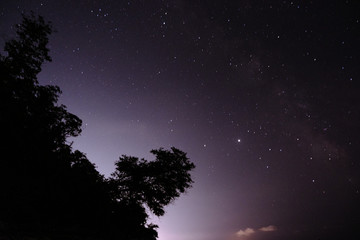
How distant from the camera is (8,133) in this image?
1285cm

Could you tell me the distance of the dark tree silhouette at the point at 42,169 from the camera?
1068cm

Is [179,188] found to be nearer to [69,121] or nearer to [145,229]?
[145,229]

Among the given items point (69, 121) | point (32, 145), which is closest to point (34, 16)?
point (69, 121)

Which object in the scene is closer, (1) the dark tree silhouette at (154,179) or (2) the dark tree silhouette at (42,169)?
(2) the dark tree silhouette at (42,169)

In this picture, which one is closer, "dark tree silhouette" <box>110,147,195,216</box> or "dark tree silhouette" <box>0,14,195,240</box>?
"dark tree silhouette" <box>0,14,195,240</box>

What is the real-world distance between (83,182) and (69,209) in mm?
1990

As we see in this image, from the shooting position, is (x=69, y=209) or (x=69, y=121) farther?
(x=69, y=121)

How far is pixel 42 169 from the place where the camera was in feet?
43.5

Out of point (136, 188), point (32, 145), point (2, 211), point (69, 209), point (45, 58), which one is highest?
point (45, 58)

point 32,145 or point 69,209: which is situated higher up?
point 32,145

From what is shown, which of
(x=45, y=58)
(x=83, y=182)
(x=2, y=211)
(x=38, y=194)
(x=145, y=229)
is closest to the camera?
(x=2, y=211)

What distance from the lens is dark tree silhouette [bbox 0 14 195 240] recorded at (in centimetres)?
1068

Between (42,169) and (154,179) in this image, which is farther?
(154,179)

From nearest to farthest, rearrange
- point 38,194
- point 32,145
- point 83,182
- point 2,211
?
1. point 2,211
2. point 38,194
3. point 32,145
4. point 83,182
